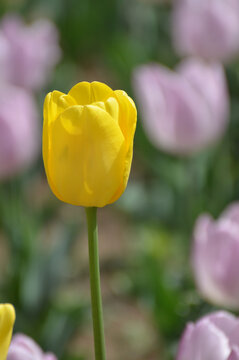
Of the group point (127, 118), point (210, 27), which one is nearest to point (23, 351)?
point (127, 118)

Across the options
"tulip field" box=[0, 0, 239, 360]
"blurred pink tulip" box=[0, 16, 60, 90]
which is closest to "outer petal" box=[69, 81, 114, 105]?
"tulip field" box=[0, 0, 239, 360]

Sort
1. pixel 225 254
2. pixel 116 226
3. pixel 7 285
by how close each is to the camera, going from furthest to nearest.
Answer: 1. pixel 116 226
2. pixel 7 285
3. pixel 225 254

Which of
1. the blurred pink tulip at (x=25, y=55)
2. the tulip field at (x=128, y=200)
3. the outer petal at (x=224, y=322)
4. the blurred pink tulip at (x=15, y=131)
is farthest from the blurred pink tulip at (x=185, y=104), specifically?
the outer petal at (x=224, y=322)

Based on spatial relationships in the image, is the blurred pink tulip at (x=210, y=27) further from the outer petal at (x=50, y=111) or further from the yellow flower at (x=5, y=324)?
the yellow flower at (x=5, y=324)

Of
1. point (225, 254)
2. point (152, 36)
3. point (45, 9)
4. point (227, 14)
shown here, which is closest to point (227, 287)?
point (225, 254)

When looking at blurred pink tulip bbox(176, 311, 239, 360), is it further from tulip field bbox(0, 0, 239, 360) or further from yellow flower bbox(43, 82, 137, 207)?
yellow flower bbox(43, 82, 137, 207)

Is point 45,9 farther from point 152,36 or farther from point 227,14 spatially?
point 227,14
